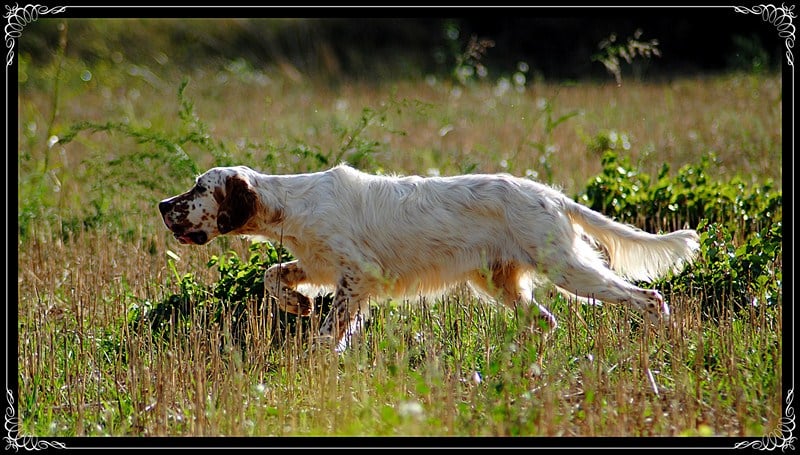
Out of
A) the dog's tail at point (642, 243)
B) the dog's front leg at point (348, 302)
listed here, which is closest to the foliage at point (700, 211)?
the dog's tail at point (642, 243)

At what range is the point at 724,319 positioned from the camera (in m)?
5.52

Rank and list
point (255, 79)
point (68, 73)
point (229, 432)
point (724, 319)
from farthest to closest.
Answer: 1. point (255, 79)
2. point (68, 73)
3. point (724, 319)
4. point (229, 432)

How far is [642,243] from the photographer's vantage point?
5848mm

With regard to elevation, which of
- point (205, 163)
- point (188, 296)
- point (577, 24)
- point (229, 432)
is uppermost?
point (577, 24)

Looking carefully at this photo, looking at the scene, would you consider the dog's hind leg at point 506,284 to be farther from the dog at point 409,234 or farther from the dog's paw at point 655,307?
the dog's paw at point 655,307

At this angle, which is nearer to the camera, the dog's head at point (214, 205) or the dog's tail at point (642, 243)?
the dog's head at point (214, 205)

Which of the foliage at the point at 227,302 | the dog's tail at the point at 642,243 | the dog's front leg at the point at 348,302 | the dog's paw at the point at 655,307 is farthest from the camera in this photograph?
the foliage at the point at 227,302

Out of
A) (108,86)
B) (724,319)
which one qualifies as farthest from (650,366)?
(108,86)

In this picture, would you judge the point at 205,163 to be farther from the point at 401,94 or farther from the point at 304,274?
the point at 304,274

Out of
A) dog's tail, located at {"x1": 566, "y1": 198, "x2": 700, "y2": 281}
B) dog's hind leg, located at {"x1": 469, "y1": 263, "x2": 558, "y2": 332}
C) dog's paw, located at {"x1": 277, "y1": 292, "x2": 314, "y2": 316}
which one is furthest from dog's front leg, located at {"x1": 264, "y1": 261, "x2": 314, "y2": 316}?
dog's tail, located at {"x1": 566, "y1": 198, "x2": 700, "y2": 281}

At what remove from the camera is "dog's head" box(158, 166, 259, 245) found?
571 cm

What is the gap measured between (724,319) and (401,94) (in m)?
10.1

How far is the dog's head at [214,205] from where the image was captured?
18.7 feet
